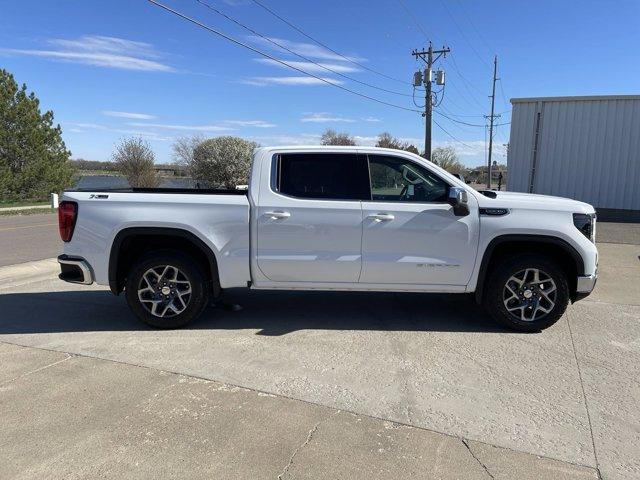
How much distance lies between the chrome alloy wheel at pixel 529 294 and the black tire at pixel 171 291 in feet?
10.4

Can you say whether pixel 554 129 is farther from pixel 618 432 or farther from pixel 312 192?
pixel 618 432

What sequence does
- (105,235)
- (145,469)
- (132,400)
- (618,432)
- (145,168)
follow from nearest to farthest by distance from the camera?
(145,469), (618,432), (132,400), (105,235), (145,168)

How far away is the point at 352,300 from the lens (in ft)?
21.6

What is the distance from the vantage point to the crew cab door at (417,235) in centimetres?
509

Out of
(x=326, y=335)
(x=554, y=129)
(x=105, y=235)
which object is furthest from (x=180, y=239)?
(x=554, y=129)

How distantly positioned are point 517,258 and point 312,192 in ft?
7.32

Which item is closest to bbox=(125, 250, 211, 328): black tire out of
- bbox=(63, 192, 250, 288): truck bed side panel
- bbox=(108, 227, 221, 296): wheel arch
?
bbox=(108, 227, 221, 296): wheel arch

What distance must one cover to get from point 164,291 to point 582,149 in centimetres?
1612

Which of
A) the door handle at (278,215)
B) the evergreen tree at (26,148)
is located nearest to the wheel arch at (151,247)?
the door handle at (278,215)

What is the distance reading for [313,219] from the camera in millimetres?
5082

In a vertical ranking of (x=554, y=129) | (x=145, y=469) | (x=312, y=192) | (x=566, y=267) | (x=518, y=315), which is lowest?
(x=145, y=469)

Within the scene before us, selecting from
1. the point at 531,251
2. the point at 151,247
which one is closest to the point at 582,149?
the point at 531,251

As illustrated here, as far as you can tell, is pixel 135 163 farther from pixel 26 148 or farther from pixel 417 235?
pixel 417 235

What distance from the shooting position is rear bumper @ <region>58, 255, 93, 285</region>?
5176 mm
